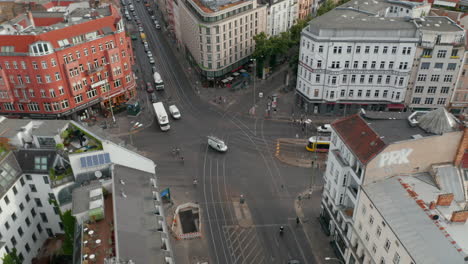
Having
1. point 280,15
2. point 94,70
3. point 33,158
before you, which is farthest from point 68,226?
point 280,15

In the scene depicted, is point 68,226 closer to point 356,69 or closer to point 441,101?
point 356,69

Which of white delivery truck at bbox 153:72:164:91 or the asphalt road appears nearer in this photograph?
the asphalt road

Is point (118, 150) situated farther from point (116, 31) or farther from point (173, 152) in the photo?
point (116, 31)

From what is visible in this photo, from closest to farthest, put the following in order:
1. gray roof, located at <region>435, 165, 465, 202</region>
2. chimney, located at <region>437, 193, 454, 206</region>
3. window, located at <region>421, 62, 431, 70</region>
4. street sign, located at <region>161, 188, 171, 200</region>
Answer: chimney, located at <region>437, 193, 454, 206</region>
gray roof, located at <region>435, 165, 465, 202</region>
street sign, located at <region>161, 188, 171, 200</region>
window, located at <region>421, 62, 431, 70</region>

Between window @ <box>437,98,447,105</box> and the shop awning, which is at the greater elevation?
window @ <box>437,98,447,105</box>

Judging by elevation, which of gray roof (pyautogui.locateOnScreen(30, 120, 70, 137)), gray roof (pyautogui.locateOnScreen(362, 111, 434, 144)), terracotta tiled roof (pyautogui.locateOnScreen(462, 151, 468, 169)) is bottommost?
terracotta tiled roof (pyautogui.locateOnScreen(462, 151, 468, 169))

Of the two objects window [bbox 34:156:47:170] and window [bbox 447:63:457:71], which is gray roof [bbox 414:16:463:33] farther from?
window [bbox 34:156:47:170]

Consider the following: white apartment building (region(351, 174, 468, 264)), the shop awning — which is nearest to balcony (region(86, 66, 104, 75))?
white apartment building (region(351, 174, 468, 264))

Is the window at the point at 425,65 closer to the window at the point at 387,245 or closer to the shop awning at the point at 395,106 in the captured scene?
the shop awning at the point at 395,106
